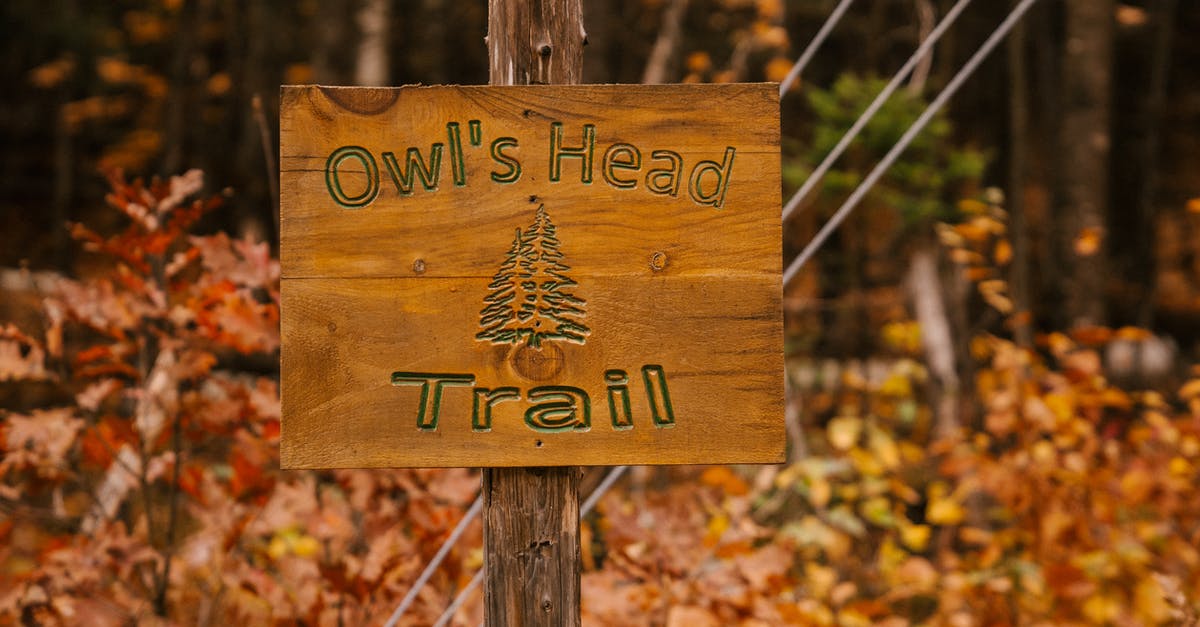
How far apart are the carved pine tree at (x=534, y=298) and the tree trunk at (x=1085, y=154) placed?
4637 mm

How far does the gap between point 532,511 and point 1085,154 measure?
16.4ft

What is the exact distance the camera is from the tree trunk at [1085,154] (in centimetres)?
536

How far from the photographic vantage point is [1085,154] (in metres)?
5.44

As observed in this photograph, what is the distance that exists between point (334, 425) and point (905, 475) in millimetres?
5208

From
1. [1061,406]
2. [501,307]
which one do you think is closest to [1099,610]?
[1061,406]

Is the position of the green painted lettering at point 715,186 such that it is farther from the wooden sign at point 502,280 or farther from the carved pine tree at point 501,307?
the carved pine tree at point 501,307

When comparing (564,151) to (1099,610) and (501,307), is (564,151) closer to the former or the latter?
(501,307)

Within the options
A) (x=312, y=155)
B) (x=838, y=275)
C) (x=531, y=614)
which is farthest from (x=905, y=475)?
(x=312, y=155)

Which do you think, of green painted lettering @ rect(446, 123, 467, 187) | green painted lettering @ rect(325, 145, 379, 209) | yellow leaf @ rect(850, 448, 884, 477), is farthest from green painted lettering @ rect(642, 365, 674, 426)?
yellow leaf @ rect(850, 448, 884, 477)

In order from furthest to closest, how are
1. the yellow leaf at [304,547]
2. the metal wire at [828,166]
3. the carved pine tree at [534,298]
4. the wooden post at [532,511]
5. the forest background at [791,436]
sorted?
the yellow leaf at [304,547] < the forest background at [791,436] < the metal wire at [828,166] < the wooden post at [532,511] < the carved pine tree at [534,298]

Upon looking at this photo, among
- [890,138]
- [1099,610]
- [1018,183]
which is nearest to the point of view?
[1099,610]

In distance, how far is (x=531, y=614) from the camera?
→ 1851mm

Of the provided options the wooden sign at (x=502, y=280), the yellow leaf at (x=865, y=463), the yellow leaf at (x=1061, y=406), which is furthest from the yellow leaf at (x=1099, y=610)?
the wooden sign at (x=502, y=280)

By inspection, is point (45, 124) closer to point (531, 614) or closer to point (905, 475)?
point (905, 475)
